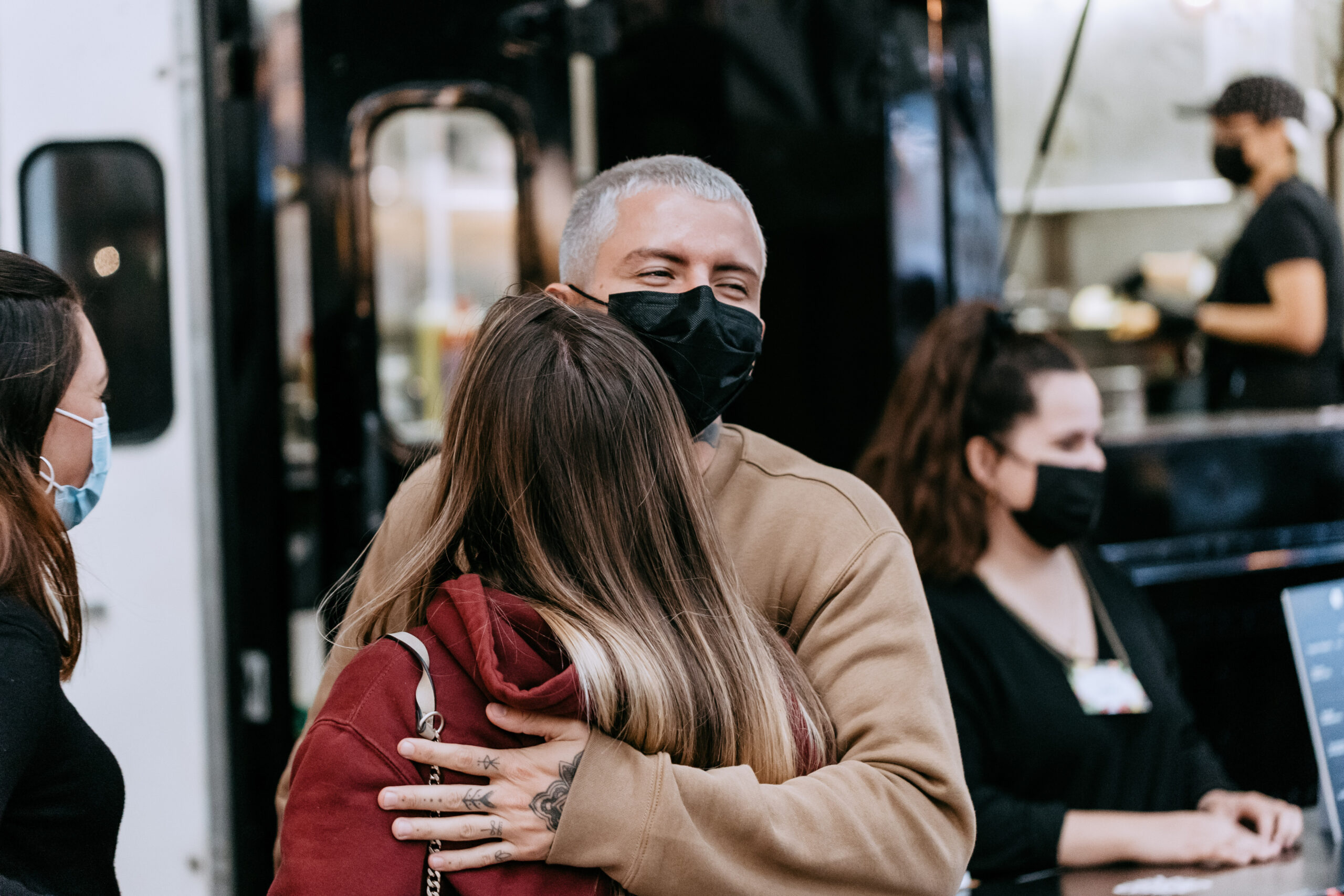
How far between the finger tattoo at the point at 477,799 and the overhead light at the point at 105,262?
1.87 metres

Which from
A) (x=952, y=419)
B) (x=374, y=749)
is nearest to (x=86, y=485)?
(x=374, y=749)

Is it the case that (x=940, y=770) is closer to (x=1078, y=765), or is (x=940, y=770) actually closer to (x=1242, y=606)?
(x=1078, y=765)

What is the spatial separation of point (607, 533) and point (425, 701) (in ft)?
0.83

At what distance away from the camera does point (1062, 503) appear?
2441 millimetres

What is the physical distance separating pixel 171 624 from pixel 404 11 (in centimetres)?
165

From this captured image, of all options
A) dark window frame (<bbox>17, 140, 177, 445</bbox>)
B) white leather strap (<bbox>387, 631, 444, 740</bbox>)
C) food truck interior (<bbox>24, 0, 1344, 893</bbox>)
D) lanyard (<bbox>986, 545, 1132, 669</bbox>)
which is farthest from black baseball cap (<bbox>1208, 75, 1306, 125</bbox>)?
white leather strap (<bbox>387, 631, 444, 740</bbox>)

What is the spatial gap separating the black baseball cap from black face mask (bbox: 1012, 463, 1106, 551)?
212 centimetres

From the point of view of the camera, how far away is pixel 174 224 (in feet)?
8.66

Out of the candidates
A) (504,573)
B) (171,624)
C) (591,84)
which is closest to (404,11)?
(591,84)

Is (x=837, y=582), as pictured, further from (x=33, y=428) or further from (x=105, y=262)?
(x=105, y=262)

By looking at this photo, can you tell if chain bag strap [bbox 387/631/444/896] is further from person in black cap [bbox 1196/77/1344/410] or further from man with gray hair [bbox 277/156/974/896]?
person in black cap [bbox 1196/77/1344/410]

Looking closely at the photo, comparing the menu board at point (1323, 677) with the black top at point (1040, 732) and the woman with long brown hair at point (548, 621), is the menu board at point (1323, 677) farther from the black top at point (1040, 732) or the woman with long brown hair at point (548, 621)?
the woman with long brown hair at point (548, 621)

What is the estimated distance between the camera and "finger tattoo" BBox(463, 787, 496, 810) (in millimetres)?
1170

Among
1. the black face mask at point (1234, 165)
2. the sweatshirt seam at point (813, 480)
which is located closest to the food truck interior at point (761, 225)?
the black face mask at point (1234, 165)
